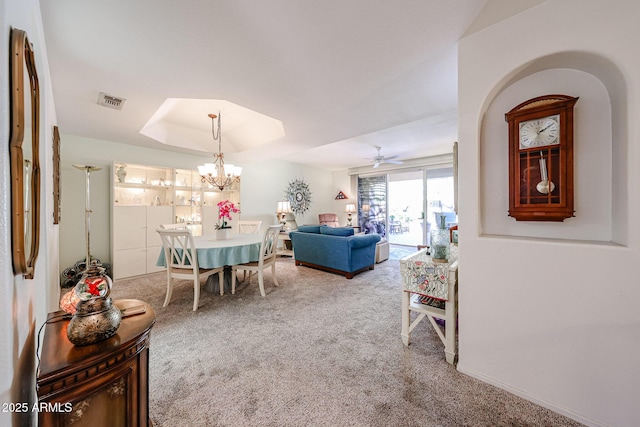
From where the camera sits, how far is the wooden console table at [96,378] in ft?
→ 2.51

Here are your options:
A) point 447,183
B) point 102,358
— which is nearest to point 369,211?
point 447,183

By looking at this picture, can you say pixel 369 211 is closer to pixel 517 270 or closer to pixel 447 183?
pixel 447 183

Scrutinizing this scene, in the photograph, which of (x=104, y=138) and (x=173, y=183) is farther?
(x=173, y=183)

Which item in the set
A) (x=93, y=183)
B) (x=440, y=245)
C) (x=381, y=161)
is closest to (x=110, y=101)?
(x=93, y=183)

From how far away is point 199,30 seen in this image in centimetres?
160

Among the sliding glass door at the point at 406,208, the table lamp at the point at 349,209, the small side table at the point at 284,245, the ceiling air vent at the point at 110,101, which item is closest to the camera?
the ceiling air vent at the point at 110,101

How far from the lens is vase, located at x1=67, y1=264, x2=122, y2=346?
0.88m

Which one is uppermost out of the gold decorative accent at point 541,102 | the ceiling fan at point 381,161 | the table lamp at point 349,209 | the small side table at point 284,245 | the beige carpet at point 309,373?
the ceiling fan at point 381,161

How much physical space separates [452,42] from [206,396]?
299cm

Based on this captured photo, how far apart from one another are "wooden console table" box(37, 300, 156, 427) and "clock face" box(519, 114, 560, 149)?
2.41 m

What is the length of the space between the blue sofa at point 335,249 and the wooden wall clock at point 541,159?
2.46m

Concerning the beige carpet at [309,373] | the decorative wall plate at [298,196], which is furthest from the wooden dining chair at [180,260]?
the decorative wall plate at [298,196]

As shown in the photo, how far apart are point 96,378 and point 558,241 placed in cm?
237

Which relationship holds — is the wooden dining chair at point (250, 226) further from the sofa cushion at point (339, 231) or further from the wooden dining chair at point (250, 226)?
the sofa cushion at point (339, 231)
